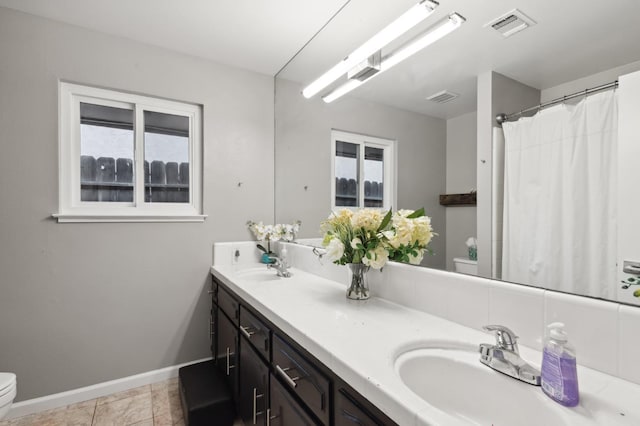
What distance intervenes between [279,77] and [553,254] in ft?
7.47

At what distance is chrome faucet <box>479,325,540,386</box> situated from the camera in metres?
0.69

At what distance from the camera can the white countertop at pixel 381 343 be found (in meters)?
0.58

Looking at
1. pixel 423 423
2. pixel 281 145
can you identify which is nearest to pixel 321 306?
pixel 423 423

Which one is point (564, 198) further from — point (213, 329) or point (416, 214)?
point (213, 329)

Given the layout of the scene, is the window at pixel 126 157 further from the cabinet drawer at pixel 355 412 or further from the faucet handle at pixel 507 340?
the faucet handle at pixel 507 340

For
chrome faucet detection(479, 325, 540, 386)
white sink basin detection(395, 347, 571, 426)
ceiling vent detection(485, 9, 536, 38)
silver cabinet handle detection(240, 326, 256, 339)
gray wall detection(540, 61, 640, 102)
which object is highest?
ceiling vent detection(485, 9, 536, 38)

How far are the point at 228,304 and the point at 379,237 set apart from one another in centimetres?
107

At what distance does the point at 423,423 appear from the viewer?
1.76 ft

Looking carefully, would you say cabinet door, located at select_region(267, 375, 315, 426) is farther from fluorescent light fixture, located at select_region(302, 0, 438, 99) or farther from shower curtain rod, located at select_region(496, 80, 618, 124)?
fluorescent light fixture, located at select_region(302, 0, 438, 99)

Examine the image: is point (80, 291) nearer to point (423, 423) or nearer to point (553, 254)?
point (423, 423)

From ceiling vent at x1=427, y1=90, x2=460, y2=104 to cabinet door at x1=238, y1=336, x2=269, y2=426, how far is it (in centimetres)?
126

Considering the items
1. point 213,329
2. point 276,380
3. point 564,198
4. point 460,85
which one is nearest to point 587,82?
point 564,198

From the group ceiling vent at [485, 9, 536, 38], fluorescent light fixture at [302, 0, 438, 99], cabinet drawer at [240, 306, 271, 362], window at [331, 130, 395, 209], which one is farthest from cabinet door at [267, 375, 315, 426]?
fluorescent light fixture at [302, 0, 438, 99]

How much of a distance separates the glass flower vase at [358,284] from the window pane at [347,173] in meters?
0.37
